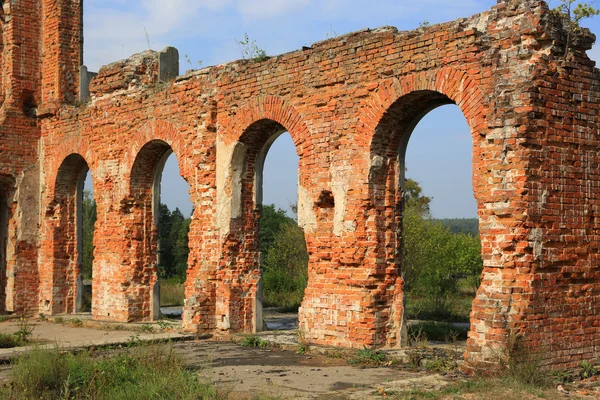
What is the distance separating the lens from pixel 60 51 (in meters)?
16.5

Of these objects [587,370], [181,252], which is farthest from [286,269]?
[587,370]

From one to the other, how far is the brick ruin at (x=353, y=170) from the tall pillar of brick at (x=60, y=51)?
404 millimetres

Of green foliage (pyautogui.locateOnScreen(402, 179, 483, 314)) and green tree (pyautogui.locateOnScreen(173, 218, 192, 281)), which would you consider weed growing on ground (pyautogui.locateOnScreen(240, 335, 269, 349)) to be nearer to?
green foliage (pyautogui.locateOnScreen(402, 179, 483, 314))

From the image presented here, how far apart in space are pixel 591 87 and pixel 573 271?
7.00 feet

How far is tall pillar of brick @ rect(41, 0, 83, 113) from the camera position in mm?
16484

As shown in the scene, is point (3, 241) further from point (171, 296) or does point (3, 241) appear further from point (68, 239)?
point (171, 296)

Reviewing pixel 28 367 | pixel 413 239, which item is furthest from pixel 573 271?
pixel 413 239

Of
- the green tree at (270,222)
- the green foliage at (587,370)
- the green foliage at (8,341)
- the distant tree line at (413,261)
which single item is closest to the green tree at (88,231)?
the distant tree line at (413,261)

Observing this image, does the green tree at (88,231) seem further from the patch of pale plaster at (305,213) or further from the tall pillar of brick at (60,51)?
the patch of pale plaster at (305,213)

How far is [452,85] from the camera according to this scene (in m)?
8.84

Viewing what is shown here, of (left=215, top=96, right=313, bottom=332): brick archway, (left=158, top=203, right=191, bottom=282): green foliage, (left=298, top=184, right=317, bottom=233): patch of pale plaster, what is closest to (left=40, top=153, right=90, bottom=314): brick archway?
(left=215, top=96, right=313, bottom=332): brick archway

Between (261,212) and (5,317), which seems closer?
(261,212)

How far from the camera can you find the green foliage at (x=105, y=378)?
20.9 ft

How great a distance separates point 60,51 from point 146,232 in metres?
5.09
